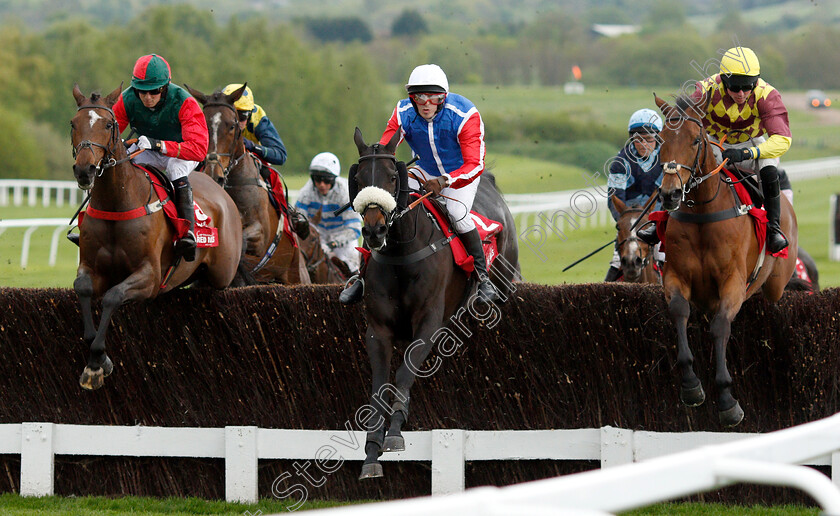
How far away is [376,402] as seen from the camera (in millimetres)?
5230

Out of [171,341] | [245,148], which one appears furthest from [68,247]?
[171,341]

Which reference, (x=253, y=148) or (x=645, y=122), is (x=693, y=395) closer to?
(x=645, y=122)

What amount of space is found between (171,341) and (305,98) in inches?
1249

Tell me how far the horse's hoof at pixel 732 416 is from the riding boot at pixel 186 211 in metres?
3.31

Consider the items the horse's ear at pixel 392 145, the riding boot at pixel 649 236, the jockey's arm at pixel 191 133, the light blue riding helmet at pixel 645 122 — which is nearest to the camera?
the horse's ear at pixel 392 145

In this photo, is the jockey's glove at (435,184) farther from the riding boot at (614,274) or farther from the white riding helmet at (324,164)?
the white riding helmet at (324,164)

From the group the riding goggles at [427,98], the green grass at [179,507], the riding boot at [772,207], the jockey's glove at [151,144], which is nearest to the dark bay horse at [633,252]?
the riding boot at [772,207]

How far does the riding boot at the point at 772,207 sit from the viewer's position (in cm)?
626

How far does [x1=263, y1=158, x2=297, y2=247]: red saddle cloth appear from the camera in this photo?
883 centimetres

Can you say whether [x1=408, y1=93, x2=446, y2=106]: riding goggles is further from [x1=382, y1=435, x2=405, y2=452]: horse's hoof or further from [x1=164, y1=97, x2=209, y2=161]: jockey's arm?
[x1=382, y1=435, x2=405, y2=452]: horse's hoof

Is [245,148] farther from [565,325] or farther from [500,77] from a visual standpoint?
[500,77]

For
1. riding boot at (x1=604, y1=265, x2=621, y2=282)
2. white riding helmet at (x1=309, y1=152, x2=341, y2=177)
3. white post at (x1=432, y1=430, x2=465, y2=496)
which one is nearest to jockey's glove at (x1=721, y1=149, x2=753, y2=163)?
white post at (x1=432, y1=430, x2=465, y2=496)

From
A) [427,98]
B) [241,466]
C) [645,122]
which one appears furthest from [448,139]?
[645,122]

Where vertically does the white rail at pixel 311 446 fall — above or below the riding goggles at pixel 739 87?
below
